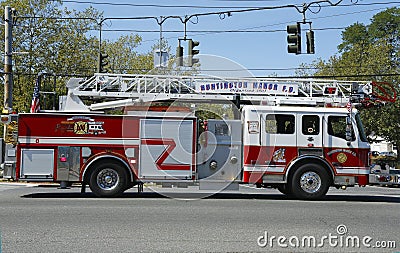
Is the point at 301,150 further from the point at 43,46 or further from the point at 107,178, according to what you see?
the point at 43,46

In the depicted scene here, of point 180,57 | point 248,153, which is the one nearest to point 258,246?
point 248,153

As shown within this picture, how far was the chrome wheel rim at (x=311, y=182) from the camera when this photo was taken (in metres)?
15.1

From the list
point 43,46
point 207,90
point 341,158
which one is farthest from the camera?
point 43,46

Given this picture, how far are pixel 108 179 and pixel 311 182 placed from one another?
5.32 m

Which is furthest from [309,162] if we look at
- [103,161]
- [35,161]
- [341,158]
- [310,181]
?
[35,161]

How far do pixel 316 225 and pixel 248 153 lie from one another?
446 centimetres

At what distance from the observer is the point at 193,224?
10.7 meters

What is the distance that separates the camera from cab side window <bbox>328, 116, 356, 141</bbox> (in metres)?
15.3

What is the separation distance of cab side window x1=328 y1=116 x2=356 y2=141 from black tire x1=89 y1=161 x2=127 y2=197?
5.60 metres

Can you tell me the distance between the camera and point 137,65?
4234cm

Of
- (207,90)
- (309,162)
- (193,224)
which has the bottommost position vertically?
→ (193,224)

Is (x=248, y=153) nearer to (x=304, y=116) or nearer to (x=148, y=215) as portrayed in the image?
(x=304, y=116)

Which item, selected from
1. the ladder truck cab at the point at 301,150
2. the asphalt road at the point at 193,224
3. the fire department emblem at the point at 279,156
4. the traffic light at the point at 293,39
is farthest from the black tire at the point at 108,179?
the traffic light at the point at 293,39

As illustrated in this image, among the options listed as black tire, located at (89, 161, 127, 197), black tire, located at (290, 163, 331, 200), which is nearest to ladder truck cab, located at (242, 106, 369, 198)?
black tire, located at (290, 163, 331, 200)
